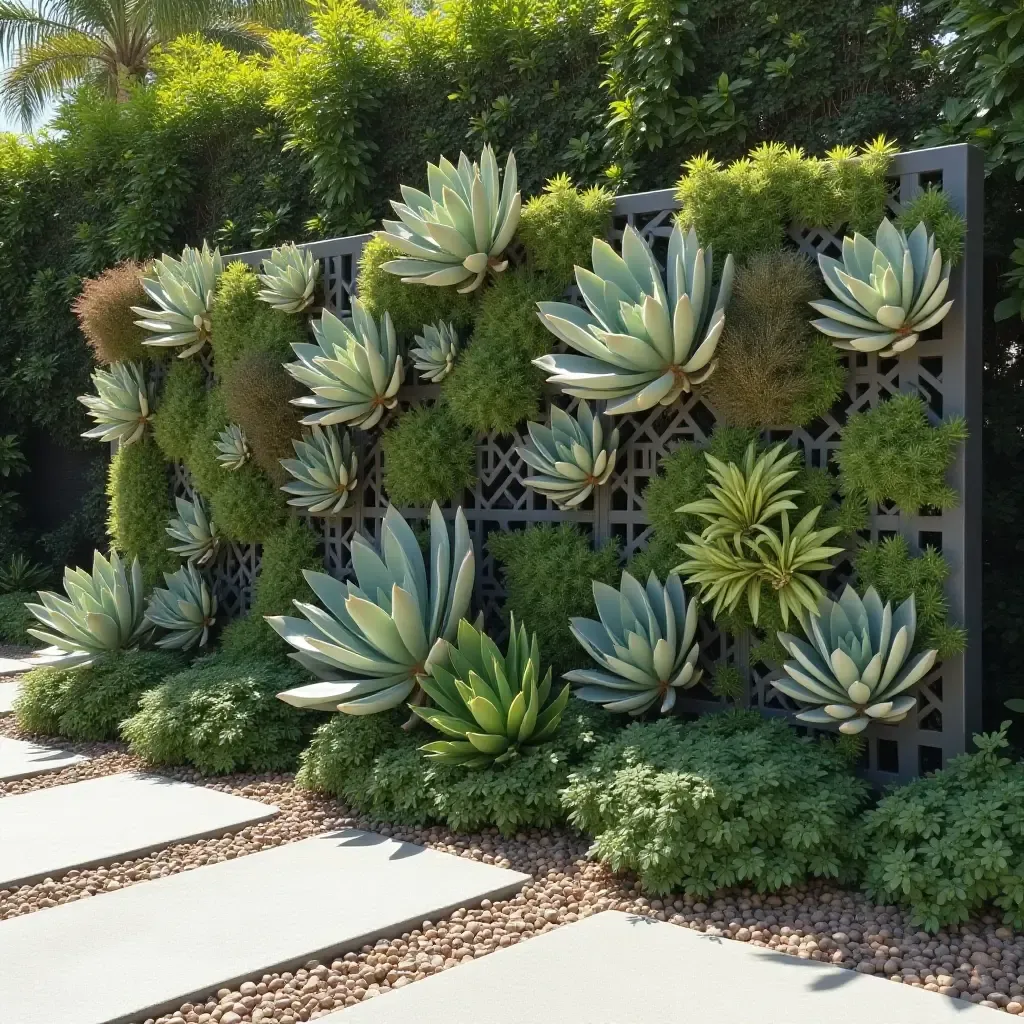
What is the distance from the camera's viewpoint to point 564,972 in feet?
10.3

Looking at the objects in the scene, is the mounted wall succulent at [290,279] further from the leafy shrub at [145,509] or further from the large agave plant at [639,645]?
the large agave plant at [639,645]

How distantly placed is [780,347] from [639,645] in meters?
1.25

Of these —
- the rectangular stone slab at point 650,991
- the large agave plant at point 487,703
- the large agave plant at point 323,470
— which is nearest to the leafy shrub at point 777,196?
the large agave plant at point 487,703

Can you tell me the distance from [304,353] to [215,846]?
8.45 ft

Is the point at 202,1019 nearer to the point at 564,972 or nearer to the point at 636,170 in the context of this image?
the point at 564,972

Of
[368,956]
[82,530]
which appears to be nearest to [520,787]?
[368,956]

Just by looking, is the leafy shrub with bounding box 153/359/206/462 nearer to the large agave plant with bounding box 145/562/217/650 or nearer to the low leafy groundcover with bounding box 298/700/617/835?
the large agave plant with bounding box 145/562/217/650

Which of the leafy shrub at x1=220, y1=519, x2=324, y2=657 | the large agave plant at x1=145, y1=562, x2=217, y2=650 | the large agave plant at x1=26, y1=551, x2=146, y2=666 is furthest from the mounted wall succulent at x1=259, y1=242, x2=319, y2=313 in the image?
the large agave plant at x1=26, y1=551, x2=146, y2=666

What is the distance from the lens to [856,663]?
4.09 metres

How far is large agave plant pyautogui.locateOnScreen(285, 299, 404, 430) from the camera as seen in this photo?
5.61 meters

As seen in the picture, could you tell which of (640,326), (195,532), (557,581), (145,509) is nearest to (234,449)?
(195,532)

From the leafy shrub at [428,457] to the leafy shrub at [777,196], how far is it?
1506 mm

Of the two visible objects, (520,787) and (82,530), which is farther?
(82,530)

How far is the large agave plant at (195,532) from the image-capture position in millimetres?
6770
